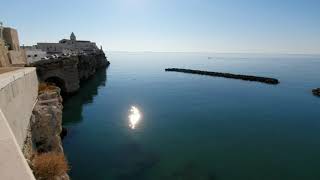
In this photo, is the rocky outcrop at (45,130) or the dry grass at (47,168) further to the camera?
the rocky outcrop at (45,130)

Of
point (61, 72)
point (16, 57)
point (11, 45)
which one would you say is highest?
point (11, 45)

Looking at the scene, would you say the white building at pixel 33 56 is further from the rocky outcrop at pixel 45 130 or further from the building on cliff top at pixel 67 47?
the rocky outcrop at pixel 45 130

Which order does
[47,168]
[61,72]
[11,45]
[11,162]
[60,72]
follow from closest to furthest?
[11,162] → [47,168] → [11,45] → [60,72] → [61,72]

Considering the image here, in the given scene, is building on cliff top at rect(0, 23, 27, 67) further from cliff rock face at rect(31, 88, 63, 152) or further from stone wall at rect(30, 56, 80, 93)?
cliff rock face at rect(31, 88, 63, 152)

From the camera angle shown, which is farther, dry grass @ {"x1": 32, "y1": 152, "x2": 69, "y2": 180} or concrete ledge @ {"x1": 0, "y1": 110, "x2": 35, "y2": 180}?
dry grass @ {"x1": 32, "y1": 152, "x2": 69, "y2": 180}

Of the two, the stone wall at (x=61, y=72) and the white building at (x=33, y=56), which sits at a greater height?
the white building at (x=33, y=56)

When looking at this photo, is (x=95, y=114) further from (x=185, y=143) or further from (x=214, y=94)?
(x=214, y=94)

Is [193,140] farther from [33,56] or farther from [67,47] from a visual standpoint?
[67,47]

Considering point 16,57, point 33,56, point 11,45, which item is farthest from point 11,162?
point 33,56

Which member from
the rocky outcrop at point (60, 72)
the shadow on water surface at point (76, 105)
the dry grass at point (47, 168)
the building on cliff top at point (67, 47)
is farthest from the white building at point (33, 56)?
the dry grass at point (47, 168)

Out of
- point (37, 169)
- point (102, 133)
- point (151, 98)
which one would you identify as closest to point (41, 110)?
Result: point (37, 169)

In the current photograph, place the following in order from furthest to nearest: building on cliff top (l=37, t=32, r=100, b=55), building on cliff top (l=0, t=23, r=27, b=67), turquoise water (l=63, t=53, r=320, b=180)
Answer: building on cliff top (l=37, t=32, r=100, b=55), building on cliff top (l=0, t=23, r=27, b=67), turquoise water (l=63, t=53, r=320, b=180)

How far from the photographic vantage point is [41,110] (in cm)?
1609

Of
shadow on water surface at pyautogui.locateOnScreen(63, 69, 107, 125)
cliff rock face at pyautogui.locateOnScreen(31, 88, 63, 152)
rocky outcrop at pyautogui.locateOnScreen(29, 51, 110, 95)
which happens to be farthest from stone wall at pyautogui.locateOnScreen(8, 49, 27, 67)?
cliff rock face at pyautogui.locateOnScreen(31, 88, 63, 152)
